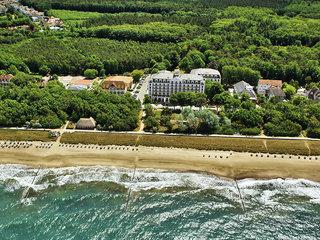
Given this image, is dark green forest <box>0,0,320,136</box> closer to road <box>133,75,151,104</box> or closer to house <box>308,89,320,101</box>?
road <box>133,75,151,104</box>

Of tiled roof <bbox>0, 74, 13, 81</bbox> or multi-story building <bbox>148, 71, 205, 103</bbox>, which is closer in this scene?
multi-story building <bbox>148, 71, 205, 103</bbox>

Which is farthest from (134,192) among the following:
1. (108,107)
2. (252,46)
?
(252,46)

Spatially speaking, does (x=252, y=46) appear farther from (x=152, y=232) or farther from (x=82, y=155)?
(x=152, y=232)

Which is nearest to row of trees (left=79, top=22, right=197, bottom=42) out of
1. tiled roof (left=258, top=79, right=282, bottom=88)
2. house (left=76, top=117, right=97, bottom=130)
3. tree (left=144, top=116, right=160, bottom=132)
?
tiled roof (left=258, top=79, right=282, bottom=88)

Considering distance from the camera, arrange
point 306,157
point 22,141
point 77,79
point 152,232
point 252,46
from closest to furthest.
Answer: point 152,232, point 306,157, point 22,141, point 77,79, point 252,46

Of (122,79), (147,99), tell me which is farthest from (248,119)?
(122,79)
